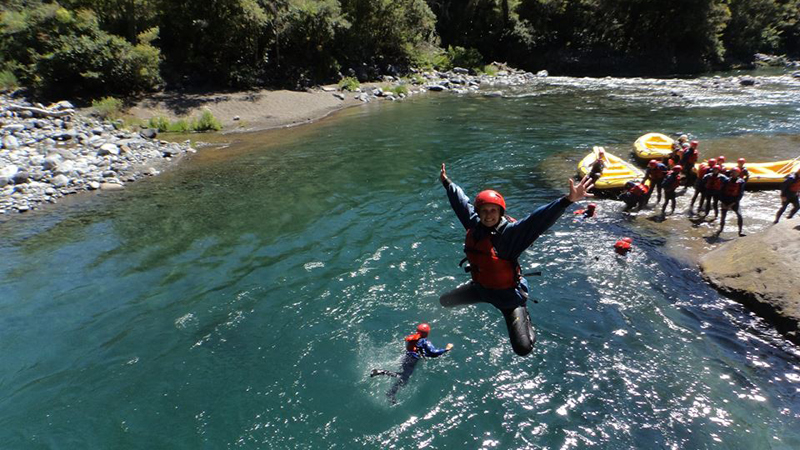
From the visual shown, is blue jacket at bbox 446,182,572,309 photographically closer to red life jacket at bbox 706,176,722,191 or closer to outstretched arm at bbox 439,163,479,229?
outstretched arm at bbox 439,163,479,229

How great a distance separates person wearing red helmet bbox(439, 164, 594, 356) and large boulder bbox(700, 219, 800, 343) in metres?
5.20

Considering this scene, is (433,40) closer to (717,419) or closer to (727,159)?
(727,159)

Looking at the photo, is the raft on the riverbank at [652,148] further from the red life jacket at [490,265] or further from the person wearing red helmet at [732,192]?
the red life jacket at [490,265]

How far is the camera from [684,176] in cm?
1400

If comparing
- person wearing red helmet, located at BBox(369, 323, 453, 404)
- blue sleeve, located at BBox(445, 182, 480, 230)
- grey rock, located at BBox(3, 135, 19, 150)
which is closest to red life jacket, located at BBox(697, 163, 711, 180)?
blue sleeve, located at BBox(445, 182, 480, 230)

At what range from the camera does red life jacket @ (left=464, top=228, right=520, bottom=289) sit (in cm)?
605

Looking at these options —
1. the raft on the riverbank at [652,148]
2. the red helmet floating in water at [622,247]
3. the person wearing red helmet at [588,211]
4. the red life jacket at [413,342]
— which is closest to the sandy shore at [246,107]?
the raft on the riverbank at [652,148]

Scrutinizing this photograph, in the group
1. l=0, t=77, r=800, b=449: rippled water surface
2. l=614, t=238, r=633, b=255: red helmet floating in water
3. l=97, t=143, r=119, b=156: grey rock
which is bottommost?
l=0, t=77, r=800, b=449: rippled water surface

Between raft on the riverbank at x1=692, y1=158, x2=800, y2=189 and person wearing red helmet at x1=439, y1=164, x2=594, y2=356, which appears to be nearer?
person wearing red helmet at x1=439, y1=164, x2=594, y2=356

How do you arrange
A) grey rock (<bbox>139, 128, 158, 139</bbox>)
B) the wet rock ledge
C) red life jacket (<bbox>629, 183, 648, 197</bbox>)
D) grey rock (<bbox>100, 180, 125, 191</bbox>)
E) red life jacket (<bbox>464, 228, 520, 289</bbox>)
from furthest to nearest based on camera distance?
grey rock (<bbox>139, 128, 158, 139</bbox>) → grey rock (<bbox>100, 180, 125, 191</bbox>) → the wet rock ledge → red life jacket (<bbox>629, 183, 648, 197</bbox>) → red life jacket (<bbox>464, 228, 520, 289</bbox>)

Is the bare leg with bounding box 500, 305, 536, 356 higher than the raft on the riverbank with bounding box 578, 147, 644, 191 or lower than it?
lower

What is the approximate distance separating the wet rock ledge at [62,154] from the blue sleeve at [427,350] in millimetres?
14657

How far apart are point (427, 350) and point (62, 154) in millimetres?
18569

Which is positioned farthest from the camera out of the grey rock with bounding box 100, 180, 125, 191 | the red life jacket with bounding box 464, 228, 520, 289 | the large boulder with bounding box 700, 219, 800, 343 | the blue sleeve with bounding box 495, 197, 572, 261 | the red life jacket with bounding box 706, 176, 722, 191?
the grey rock with bounding box 100, 180, 125, 191
